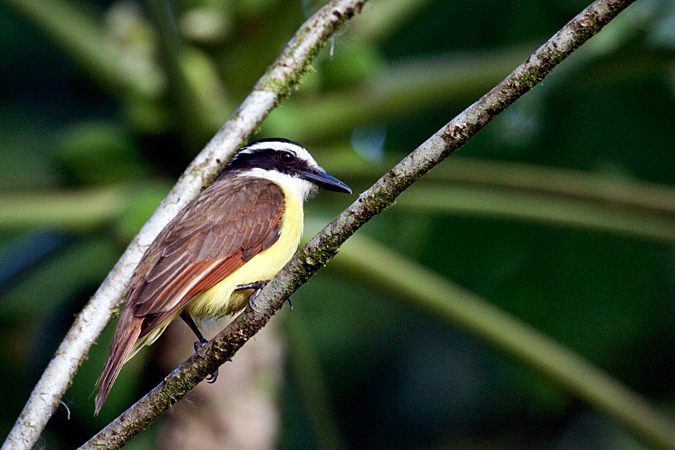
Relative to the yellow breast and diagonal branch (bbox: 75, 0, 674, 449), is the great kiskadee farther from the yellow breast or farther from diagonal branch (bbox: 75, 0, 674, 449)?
diagonal branch (bbox: 75, 0, 674, 449)

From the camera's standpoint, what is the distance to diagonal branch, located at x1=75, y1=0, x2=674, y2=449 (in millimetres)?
2266

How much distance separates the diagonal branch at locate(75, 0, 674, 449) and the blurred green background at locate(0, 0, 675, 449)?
0.52m

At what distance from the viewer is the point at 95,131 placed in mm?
5008

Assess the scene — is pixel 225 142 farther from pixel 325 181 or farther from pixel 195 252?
pixel 325 181

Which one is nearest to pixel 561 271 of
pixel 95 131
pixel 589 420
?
pixel 589 420

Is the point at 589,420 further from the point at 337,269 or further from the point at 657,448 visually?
the point at 337,269

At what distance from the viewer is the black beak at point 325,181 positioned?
13.8 ft

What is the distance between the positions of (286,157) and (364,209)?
2.18 m

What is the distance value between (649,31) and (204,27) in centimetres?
260

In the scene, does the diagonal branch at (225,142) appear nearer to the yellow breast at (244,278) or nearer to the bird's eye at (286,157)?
the yellow breast at (244,278)

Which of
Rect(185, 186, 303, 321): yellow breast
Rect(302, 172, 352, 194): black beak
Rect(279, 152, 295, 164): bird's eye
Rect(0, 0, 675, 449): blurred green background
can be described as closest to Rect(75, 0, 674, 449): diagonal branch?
Rect(0, 0, 675, 449): blurred green background

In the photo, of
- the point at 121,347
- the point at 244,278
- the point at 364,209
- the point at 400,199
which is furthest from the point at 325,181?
the point at 364,209

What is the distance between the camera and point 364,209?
237 centimetres

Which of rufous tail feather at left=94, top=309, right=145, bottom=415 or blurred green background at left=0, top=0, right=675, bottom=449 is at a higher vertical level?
blurred green background at left=0, top=0, right=675, bottom=449
